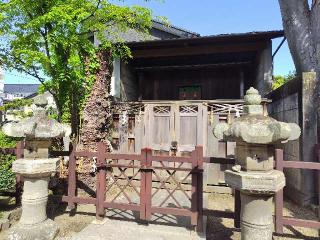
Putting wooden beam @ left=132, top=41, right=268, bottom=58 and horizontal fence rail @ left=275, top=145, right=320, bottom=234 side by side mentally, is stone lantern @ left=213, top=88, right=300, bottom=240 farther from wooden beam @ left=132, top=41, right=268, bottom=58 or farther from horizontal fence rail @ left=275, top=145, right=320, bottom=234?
wooden beam @ left=132, top=41, right=268, bottom=58

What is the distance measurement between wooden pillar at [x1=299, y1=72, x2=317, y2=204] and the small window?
23.6 ft

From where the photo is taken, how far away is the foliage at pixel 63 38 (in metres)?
7.33

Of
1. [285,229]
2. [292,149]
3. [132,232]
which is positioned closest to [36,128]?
[132,232]

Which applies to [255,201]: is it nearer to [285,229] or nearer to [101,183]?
[285,229]

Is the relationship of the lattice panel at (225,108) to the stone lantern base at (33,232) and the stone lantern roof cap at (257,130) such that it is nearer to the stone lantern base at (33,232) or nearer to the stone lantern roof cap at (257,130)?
the stone lantern roof cap at (257,130)

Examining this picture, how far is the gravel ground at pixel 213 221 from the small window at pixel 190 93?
23.6 feet

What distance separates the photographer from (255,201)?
13.5 ft

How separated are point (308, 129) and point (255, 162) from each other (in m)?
3.67

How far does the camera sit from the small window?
1395cm

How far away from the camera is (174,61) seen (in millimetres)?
13094

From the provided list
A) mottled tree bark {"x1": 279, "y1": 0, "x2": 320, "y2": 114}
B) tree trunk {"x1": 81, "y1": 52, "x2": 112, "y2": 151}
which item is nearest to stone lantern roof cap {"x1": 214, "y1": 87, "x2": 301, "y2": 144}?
mottled tree bark {"x1": 279, "y1": 0, "x2": 320, "y2": 114}

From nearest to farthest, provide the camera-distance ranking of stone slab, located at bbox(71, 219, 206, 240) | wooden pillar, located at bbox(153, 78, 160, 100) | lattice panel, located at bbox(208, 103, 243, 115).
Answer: stone slab, located at bbox(71, 219, 206, 240) < lattice panel, located at bbox(208, 103, 243, 115) < wooden pillar, located at bbox(153, 78, 160, 100)

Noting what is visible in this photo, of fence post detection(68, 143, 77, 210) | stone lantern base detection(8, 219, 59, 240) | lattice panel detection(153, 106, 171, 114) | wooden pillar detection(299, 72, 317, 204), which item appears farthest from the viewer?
lattice panel detection(153, 106, 171, 114)

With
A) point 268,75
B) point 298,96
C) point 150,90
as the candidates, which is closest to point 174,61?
point 150,90
